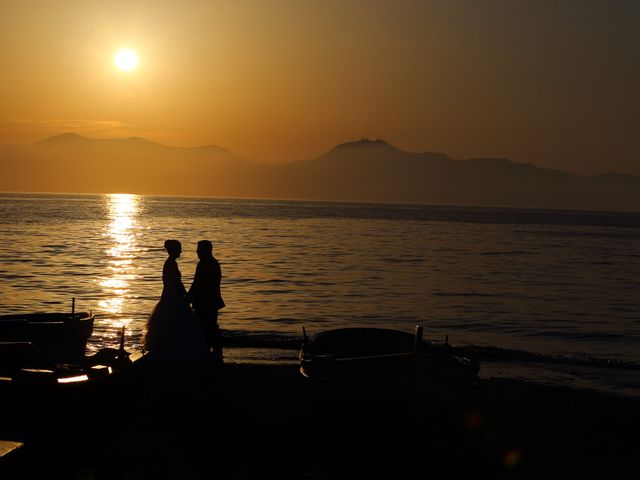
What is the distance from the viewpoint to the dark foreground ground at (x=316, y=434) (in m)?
9.69

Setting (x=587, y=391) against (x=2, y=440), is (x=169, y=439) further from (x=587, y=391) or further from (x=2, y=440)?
(x=587, y=391)

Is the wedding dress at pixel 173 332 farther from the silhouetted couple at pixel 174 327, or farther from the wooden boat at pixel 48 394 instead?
the wooden boat at pixel 48 394

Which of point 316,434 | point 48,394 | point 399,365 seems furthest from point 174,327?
point 48,394

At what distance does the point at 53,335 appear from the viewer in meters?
13.1

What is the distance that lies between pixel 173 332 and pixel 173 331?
0.02 m

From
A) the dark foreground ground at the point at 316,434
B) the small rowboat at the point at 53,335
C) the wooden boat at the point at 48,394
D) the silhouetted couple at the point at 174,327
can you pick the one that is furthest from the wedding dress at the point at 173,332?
the wooden boat at the point at 48,394

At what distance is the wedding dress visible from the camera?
13.8 metres

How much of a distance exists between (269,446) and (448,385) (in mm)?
3119

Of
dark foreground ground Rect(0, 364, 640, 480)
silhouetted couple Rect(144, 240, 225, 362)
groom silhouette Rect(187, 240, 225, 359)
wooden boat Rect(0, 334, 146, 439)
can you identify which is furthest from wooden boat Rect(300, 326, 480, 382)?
wooden boat Rect(0, 334, 146, 439)

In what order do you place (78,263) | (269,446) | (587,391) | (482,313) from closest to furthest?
(269,446)
(587,391)
(482,313)
(78,263)

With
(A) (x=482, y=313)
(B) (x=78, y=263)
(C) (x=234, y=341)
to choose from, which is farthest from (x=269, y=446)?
(B) (x=78, y=263)

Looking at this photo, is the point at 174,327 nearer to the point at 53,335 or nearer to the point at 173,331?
the point at 173,331

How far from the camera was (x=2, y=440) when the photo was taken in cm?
945

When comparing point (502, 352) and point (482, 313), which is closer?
point (502, 352)
